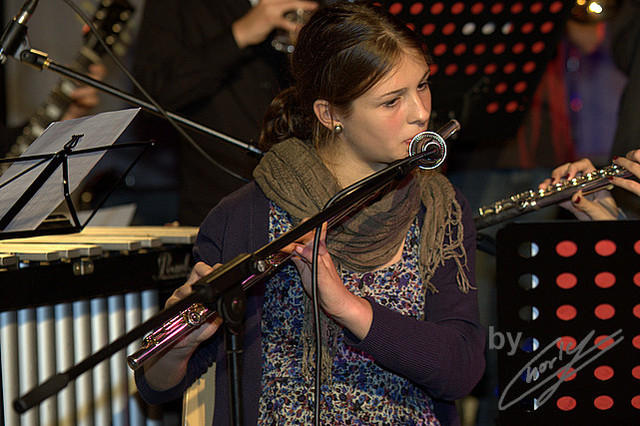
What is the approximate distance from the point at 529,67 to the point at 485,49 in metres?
0.11

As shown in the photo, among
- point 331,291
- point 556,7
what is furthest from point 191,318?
point 556,7

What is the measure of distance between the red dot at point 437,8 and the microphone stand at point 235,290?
65 cm

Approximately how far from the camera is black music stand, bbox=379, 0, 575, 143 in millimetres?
1561

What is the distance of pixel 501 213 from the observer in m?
1.50

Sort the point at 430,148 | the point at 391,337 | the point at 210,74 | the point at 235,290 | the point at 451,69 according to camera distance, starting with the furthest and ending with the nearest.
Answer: the point at 210,74 → the point at 451,69 → the point at 391,337 → the point at 430,148 → the point at 235,290

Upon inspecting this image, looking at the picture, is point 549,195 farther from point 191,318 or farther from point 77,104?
point 77,104

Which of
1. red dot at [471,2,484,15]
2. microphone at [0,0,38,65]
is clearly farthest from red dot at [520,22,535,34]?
microphone at [0,0,38,65]

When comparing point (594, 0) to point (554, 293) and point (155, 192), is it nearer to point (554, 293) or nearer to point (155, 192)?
point (554, 293)

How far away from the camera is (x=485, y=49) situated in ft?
5.26

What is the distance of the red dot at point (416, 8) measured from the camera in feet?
5.09

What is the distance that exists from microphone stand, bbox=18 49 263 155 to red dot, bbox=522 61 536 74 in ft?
2.12

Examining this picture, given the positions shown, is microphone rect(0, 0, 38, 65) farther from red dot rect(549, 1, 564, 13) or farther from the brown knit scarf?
red dot rect(549, 1, 564, 13)

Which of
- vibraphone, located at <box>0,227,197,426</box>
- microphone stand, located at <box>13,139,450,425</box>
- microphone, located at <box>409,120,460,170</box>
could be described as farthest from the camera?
vibraphone, located at <box>0,227,197,426</box>

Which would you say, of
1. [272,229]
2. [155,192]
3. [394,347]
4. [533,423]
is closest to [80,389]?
[272,229]
